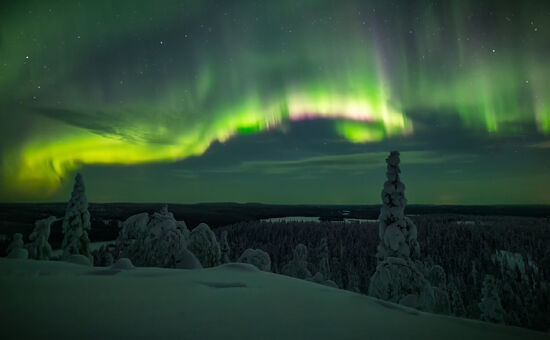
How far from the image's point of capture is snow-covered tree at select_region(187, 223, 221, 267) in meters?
24.7

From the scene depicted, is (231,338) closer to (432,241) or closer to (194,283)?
(194,283)

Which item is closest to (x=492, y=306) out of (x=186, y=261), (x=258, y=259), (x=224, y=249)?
(x=258, y=259)

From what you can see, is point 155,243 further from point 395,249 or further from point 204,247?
point 395,249

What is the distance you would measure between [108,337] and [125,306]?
1160 millimetres

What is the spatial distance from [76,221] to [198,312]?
28799mm

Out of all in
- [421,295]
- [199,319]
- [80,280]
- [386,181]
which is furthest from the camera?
[386,181]

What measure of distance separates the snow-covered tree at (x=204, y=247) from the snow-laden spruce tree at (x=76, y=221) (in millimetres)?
11009

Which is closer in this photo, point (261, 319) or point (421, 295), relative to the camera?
point (261, 319)

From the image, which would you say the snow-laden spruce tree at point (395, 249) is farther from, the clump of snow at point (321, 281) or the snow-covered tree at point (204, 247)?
the snow-covered tree at point (204, 247)

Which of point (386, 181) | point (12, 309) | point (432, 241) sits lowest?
point (432, 241)

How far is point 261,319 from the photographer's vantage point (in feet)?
14.1

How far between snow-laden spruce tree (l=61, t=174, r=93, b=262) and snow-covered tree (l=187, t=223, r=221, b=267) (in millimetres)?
11009

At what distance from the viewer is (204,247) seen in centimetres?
2489

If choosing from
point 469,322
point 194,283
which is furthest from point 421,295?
point 194,283
